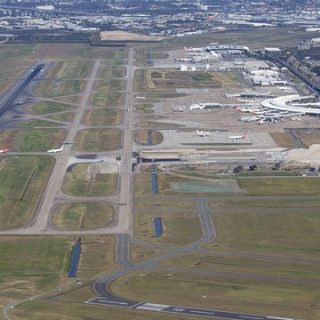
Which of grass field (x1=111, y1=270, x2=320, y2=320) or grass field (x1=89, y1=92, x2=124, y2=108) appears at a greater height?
grass field (x1=111, y1=270, x2=320, y2=320)

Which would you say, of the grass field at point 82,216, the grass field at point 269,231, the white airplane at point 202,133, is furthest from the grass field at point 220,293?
the white airplane at point 202,133

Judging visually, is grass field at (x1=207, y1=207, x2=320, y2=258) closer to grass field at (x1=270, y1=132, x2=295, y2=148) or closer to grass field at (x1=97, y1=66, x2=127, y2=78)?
grass field at (x1=270, y1=132, x2=295, y2=148)

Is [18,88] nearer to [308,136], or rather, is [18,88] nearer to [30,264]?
[308,136]

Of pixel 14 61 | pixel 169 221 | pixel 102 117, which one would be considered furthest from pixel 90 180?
pixel 14 61

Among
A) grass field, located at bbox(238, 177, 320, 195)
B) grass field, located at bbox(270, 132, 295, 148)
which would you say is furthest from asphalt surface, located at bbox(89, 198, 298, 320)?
grass field, located at bbox(270, 132, 295, 148)

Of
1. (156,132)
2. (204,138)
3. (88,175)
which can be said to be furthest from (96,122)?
(88,175)

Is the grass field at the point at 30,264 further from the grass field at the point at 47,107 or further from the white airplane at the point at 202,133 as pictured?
the grass field at the point at 47,107
